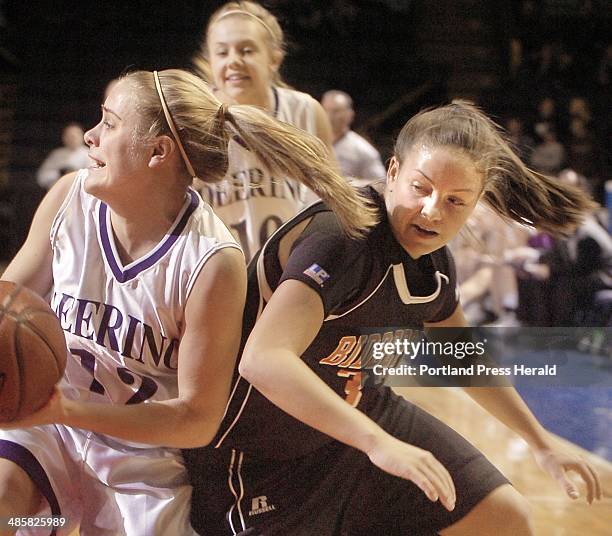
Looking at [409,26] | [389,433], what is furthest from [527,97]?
[389,433]

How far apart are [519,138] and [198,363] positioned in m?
0.82

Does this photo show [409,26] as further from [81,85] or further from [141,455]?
[141,455]

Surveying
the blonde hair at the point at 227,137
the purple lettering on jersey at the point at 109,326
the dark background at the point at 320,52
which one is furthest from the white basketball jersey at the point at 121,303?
the dark background at the point at 320,52

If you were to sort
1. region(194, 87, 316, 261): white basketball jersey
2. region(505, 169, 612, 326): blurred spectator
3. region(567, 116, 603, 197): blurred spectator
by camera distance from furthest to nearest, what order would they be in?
region(567, 116, 603, 197): blurred spectator → region(505, 169, 612, 326): blurred spectator → region(194, 87, 316, 261): white basketball jersey

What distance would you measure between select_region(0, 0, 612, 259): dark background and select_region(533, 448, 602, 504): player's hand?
2.29 feet

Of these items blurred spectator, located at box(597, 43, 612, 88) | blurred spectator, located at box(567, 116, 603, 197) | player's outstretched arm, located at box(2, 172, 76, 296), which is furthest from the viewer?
blurred spectator, located at box(597, 43, 612, 88)

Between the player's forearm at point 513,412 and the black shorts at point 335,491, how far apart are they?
11 centimetres

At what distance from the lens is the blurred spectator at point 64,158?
A: 6.39ft

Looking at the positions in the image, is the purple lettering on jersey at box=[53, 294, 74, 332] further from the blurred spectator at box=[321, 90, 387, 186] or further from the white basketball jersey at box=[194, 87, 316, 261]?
the blurred spectator at box=[321, 90, 387, 186]

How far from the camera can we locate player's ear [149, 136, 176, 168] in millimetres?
A: 1505

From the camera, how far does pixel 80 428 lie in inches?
58.5

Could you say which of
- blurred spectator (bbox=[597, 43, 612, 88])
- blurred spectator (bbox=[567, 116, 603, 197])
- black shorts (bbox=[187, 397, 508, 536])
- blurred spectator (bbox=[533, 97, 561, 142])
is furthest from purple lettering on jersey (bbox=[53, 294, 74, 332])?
blurred spectator (bbox=[597, 43, 612, 88])

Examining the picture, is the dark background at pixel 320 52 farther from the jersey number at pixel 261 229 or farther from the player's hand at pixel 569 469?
the player's hand at pixel 569 469

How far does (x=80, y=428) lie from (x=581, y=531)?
1.06 metres
